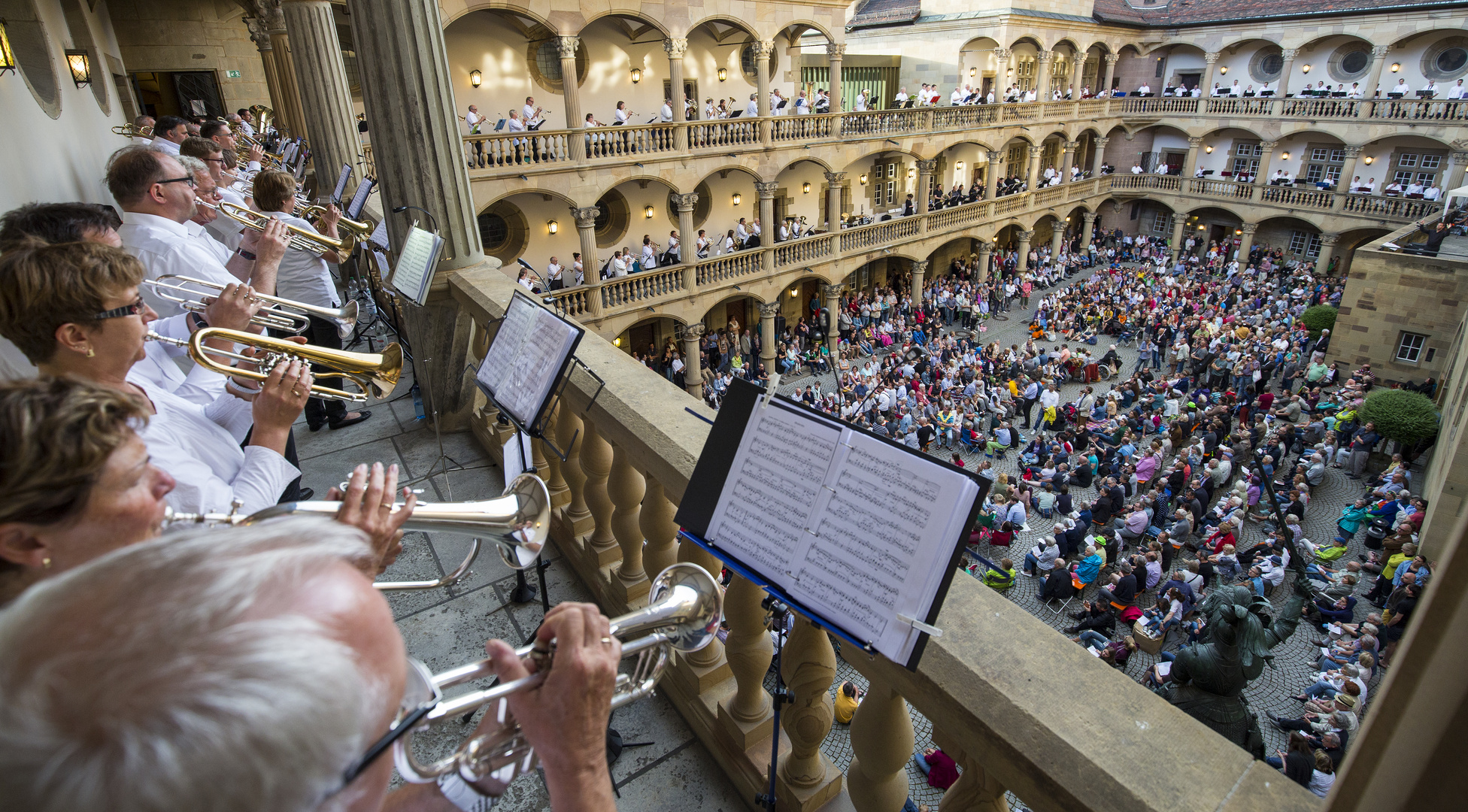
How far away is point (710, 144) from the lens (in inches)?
687

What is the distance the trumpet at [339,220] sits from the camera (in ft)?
16.8

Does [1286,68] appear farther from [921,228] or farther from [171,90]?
[171,90]

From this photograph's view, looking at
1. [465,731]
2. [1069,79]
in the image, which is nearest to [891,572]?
[465,731]

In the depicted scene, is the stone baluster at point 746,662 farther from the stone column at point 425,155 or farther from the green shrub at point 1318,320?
the green shrub at point 1318,320

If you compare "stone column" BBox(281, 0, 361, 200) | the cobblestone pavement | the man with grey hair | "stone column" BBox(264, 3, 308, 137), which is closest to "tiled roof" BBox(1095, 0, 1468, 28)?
the cobblestone pavement

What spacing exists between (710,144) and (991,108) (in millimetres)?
11352

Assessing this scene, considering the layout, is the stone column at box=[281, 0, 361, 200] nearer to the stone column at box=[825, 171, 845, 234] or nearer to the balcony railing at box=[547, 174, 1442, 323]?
the balcony railing at box=[547, 174, 1442, 323]

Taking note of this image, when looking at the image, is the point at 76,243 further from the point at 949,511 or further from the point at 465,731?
the point at 949,511

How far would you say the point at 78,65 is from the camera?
6.49m

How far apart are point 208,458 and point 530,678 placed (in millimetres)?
1914

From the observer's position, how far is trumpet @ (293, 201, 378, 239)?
16.8 ft

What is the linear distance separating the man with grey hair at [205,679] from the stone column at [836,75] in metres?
19.9

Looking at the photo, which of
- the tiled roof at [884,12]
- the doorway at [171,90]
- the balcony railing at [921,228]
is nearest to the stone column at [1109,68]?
the balcony railing at [921,228]

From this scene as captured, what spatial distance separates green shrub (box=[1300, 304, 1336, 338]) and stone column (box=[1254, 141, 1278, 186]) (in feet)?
31.2
